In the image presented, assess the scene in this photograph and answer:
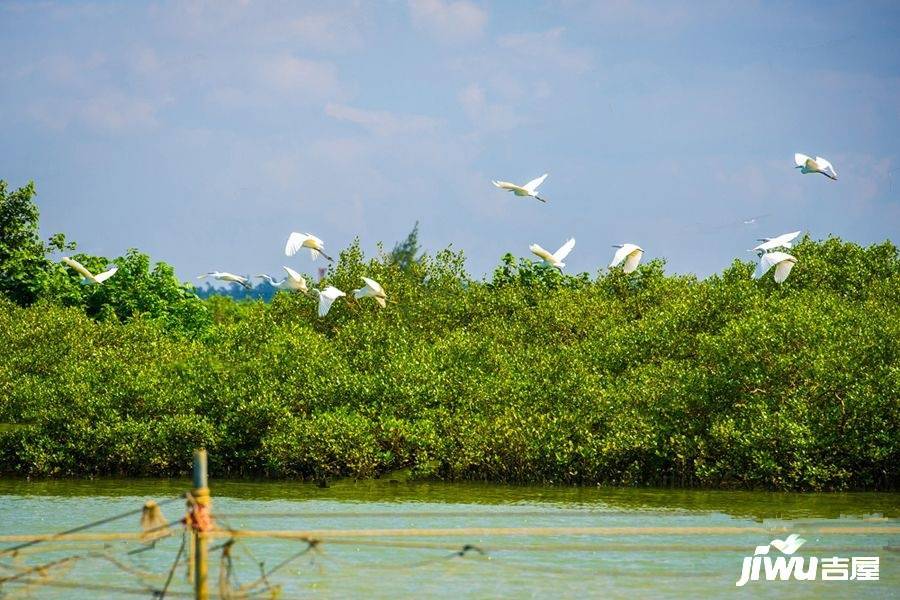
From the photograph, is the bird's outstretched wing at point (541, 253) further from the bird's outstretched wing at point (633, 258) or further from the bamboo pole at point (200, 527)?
the bamboo pole at point (200, 527)

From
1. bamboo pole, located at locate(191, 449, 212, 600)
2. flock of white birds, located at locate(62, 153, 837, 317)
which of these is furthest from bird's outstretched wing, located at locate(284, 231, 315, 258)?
bamboo pole, located at locate(191, 449, 212, 600)

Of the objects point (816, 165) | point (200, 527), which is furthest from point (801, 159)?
point (200, 527)

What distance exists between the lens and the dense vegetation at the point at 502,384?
23.3m

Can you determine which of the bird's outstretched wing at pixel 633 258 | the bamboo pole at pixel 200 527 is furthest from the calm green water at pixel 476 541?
the bird's outstretched wing at pixel 633 258

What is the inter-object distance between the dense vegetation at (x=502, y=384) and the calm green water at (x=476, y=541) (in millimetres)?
685

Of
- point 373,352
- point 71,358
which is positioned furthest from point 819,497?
point 71,358

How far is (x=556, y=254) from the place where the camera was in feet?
82.4

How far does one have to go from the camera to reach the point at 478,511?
2139 cm

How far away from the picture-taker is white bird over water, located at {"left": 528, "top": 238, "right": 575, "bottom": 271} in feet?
78.8

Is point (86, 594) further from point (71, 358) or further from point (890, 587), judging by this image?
point (71, 358)

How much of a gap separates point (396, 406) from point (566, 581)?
10829mm

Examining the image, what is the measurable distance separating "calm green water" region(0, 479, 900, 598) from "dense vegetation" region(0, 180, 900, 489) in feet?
2.25

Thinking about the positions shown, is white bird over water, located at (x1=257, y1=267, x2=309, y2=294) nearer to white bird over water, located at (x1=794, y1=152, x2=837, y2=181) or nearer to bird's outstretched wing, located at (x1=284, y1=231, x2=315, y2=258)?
bird's outstretched wing, located at (x1=284, y1=231, x2=315, y2=258)

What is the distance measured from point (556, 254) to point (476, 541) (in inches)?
322
